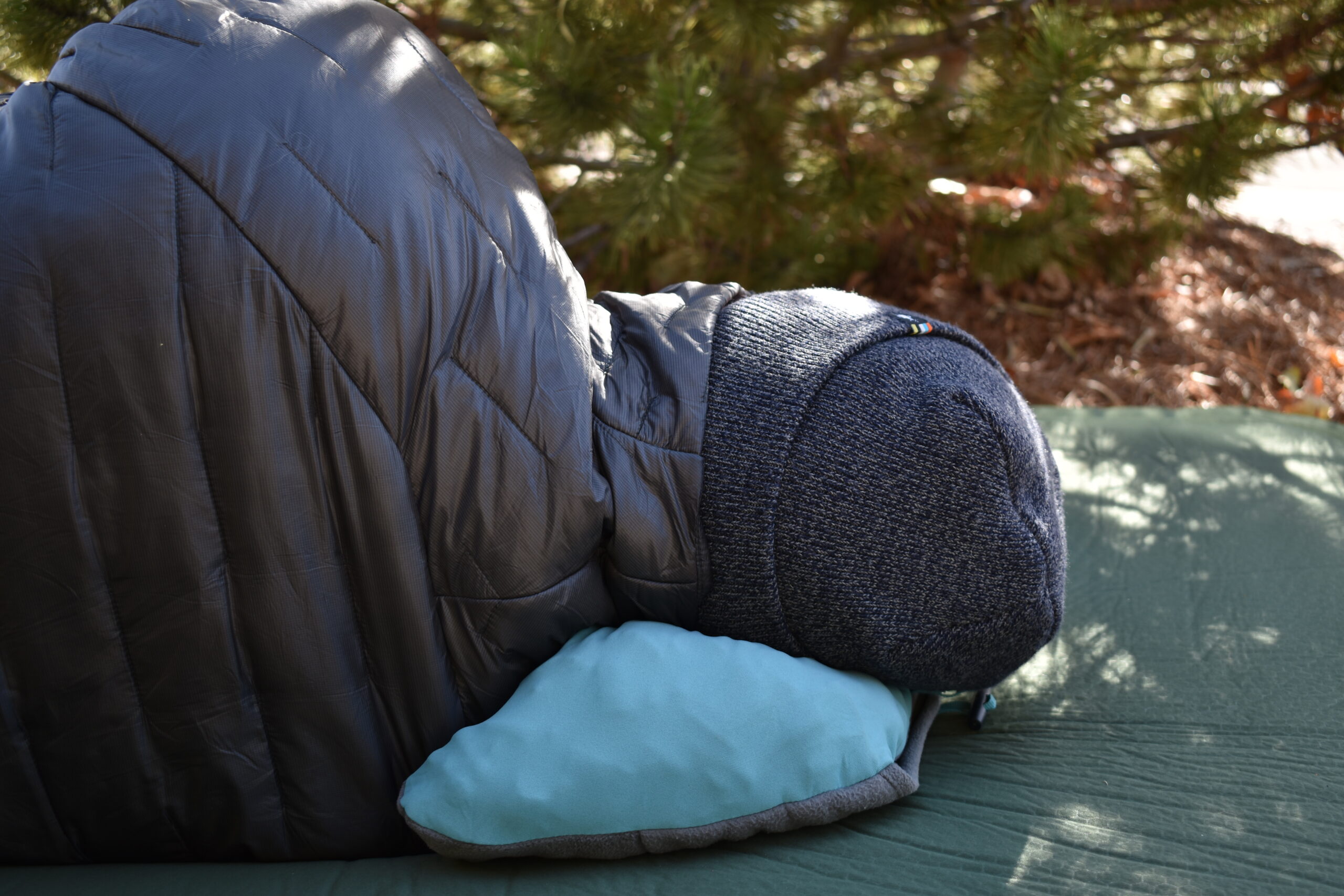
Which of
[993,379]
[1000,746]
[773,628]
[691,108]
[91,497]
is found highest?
[691,108]

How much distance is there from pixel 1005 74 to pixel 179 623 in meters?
1.94

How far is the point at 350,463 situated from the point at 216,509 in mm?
131

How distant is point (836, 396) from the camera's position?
1050mm

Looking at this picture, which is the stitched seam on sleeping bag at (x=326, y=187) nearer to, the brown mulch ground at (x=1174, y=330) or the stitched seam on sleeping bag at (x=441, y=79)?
the stitched seam on sleeping bag at (x=441, y=79)

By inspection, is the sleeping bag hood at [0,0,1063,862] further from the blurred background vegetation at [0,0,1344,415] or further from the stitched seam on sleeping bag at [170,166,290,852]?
the blurred background vegetation at [0,0,1344,415]

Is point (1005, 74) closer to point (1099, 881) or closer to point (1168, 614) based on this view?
point (1168, 614)

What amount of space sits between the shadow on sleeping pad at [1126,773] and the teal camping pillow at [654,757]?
39mm

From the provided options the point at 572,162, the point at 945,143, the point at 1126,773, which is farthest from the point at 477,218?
the point at 945,143

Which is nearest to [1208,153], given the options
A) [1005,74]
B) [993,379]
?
[1005,74]

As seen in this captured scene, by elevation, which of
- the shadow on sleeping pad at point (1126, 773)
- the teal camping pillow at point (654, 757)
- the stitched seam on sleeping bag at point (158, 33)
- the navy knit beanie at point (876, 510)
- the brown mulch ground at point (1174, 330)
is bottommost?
the brown mulch ground at point (1174, 330)

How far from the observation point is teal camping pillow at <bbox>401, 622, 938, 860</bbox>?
3.09 ft

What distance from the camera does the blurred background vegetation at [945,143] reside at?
75.6 inches

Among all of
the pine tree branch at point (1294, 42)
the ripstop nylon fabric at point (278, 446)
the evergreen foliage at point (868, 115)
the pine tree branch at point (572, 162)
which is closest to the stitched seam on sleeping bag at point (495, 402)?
the ripstop nylon fabric at point (278, 446)

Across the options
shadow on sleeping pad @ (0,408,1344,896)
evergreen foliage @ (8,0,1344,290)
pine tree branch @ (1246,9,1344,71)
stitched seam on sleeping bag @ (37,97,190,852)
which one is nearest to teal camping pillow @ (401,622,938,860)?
shadow on sleeping pad @ (0,408,1344,896)
